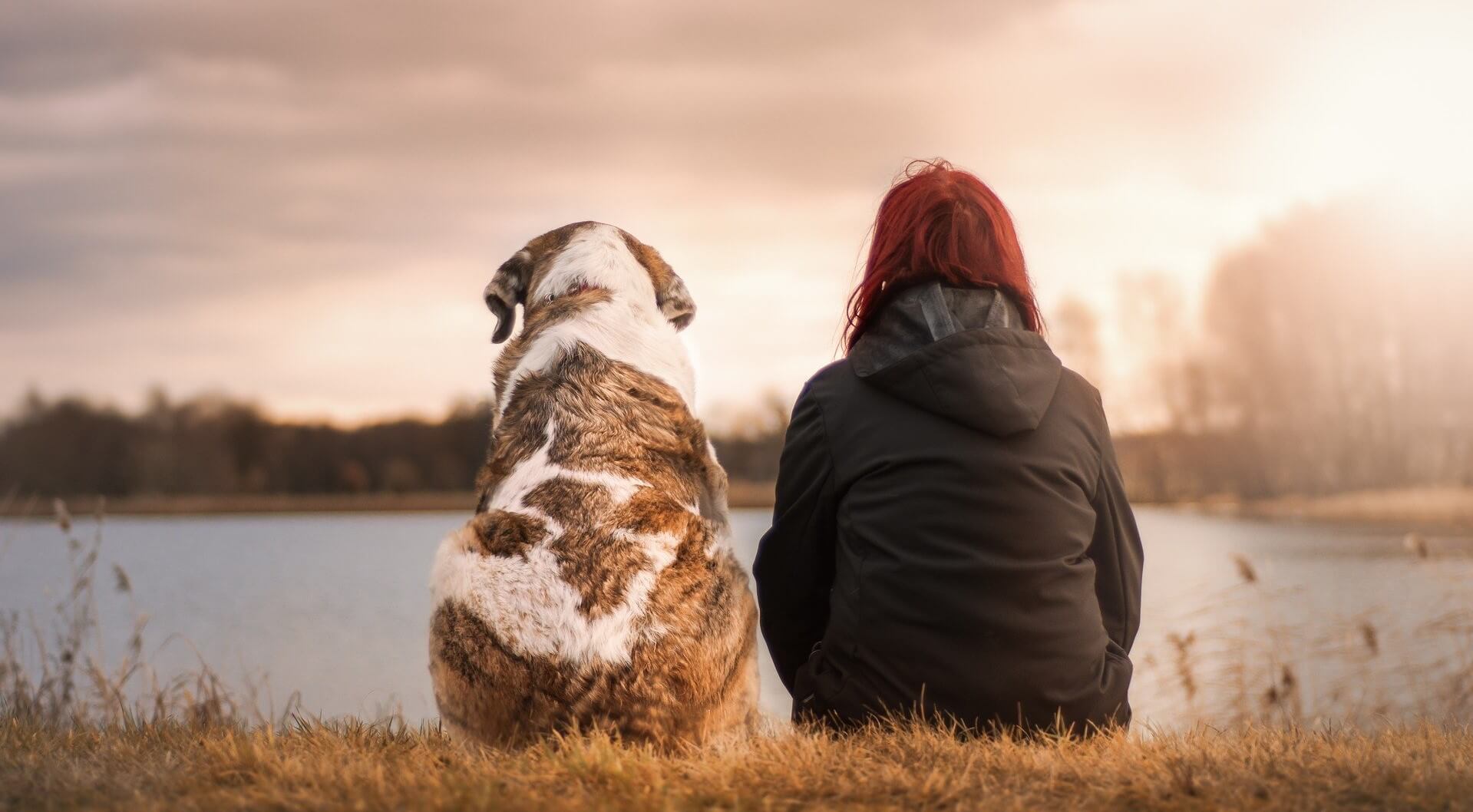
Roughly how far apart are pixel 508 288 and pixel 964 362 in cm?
224

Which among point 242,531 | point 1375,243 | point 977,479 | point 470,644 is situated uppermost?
point 1375,243

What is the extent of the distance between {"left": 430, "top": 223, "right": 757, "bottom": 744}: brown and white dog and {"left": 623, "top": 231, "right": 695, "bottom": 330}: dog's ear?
0.49 metres

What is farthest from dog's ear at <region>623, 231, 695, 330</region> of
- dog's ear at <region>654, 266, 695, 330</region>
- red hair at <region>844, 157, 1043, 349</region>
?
red hair at <region>844, 157, 1043, 349</region>

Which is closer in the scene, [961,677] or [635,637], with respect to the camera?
[635,637]

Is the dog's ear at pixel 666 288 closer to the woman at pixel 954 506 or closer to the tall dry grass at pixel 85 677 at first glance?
the woman at pixel 954 506

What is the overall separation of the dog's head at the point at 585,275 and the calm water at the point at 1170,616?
1.16 meters

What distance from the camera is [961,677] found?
360cm

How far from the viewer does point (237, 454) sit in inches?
1559

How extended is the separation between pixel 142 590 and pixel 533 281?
19472mm

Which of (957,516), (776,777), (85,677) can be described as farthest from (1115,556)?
(85,677)

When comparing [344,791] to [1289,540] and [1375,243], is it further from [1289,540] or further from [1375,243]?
[1375,243]

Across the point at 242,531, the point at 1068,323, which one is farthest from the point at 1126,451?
the point at 242,531

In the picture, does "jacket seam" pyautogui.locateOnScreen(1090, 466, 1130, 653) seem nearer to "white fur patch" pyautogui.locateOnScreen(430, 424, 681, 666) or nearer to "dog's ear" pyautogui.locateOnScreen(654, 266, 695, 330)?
"white fur patch" pyautogui.locateOnScreen(430, 424, 681, 666)

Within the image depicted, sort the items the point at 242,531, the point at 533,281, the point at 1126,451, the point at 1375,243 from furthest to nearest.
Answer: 1. the point at 242,531
2. the point at 1375,243
3. the point at 1126,451
4. the point at 533,281
